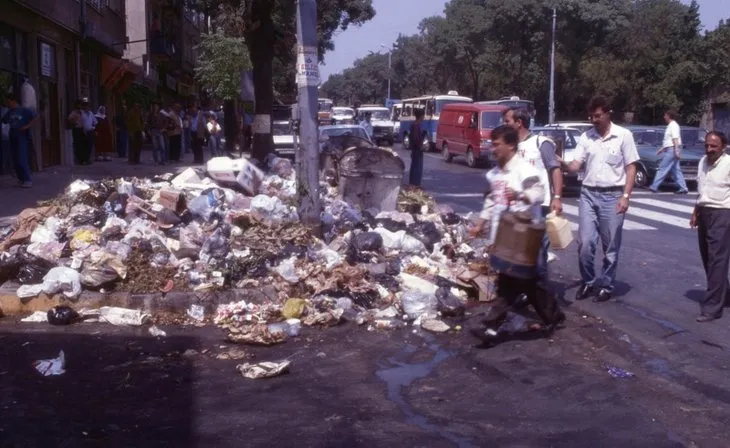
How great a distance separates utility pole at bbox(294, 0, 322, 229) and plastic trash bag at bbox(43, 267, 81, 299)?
2766 millimetres

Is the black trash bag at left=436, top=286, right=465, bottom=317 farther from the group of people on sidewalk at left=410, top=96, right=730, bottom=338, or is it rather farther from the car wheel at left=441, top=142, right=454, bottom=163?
the car wheel at left=441, top=142, right=454, bottom=163

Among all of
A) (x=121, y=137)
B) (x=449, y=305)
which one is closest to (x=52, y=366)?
(x=449, y=305)

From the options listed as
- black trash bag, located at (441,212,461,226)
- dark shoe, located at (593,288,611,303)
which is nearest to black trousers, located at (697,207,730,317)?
dark shoe, located at (593,288,611,303)

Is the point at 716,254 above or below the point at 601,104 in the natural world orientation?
below

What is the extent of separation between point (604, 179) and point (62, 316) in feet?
16.7

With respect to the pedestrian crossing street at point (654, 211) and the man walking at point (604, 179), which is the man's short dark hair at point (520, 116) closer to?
the man walking at point (604, 179)

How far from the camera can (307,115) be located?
976 cm

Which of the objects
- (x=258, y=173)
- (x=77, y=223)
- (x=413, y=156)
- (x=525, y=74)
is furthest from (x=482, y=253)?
(x=525, y=74)

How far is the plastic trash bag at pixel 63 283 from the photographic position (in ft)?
26.2

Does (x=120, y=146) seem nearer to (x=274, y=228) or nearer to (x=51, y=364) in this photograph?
(x=274, y=228)

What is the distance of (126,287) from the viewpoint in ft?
26.9

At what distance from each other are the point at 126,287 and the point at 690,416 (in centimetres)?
522

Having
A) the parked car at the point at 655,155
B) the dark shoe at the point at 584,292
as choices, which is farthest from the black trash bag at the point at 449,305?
the parked car at the point at 655,155

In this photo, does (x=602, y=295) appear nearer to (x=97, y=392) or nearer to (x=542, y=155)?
(x=542, y=155)
